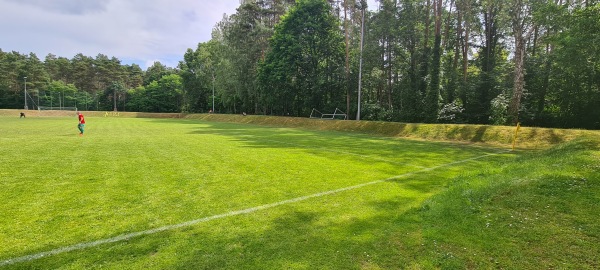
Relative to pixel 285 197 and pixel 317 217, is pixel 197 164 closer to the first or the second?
pixel 285 197

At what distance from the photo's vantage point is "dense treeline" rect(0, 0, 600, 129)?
2202 centimetres

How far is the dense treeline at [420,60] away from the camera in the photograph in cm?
2202

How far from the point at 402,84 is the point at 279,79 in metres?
17.3

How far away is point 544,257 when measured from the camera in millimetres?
3668

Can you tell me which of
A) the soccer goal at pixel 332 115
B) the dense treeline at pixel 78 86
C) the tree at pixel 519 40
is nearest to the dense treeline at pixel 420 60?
the tree at pixel 519 40

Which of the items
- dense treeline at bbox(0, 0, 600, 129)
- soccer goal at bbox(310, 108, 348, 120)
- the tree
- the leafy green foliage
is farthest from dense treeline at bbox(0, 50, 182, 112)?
the tree

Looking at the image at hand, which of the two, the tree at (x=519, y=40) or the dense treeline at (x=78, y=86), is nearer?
the tree at (x=519, y=40)

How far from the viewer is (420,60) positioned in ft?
109

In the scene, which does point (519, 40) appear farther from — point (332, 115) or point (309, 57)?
point (309, 57)

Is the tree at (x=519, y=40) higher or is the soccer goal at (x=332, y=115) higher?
the tree at (x=519, y=40)

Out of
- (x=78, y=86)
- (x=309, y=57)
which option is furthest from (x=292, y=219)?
(x=78, y=86)

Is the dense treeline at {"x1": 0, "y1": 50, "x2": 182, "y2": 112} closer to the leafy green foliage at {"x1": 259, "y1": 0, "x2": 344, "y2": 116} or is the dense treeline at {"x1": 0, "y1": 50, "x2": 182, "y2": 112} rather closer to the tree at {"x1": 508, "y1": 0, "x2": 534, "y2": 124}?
the leafy green foliage at {"x1": 259, "y1": 0, "x2": 344, "y2": 116}

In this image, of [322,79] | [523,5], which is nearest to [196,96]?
[322,79]

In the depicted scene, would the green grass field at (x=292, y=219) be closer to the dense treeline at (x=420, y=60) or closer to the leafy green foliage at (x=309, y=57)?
the dense treeline at (x=420, y=60)
